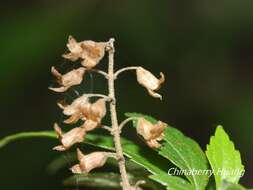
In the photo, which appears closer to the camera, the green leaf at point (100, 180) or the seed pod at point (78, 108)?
the seed pod at point (78, 108)

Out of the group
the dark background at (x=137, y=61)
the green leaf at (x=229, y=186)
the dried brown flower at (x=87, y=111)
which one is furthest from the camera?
the dark background at (x=137, y=61)

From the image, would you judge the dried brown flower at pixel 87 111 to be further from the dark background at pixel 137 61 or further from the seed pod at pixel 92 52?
the dark background at pixel 137 61

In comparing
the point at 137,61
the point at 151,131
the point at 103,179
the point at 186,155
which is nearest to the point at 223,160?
the point at 186,155

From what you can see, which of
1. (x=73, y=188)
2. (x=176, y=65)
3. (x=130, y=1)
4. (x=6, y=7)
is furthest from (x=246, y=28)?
(x=73, y=188)

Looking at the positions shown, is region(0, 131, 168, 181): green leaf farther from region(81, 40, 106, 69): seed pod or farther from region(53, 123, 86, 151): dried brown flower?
region(81, 40, 106, 69): seed pod

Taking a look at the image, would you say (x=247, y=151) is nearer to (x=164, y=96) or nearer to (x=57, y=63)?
(x=164, y=96)

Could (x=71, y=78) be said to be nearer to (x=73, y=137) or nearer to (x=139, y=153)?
(x=73, y=137)

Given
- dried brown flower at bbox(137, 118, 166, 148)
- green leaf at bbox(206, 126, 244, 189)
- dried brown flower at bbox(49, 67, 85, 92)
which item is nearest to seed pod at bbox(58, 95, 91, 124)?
dried brown flower at bbox(49, 67, 85, 92)

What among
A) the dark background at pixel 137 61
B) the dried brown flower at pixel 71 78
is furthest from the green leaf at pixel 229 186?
the dark background at pixel 137 61
